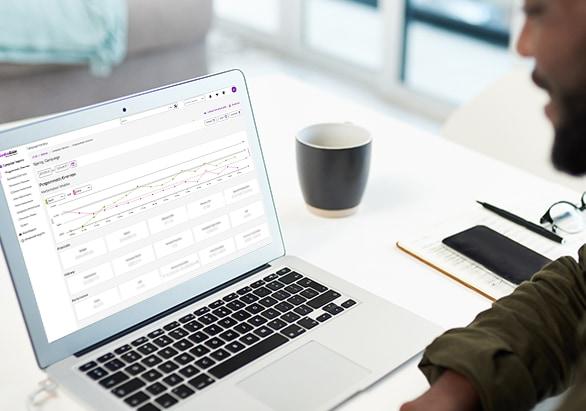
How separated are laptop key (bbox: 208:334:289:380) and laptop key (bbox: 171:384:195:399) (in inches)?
1.2

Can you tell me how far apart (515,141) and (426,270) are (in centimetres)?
61

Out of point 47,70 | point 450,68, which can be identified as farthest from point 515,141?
point 450,68

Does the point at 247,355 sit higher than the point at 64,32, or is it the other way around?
the point at 247,355

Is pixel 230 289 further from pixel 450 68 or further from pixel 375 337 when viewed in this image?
pixel 450 68

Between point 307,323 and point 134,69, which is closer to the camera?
point 307,323

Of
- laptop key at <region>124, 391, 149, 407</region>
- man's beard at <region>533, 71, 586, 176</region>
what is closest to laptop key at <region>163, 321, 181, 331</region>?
laptop key at <region>124, 391, 149, 407</region>

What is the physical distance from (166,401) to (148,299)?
0.15 m

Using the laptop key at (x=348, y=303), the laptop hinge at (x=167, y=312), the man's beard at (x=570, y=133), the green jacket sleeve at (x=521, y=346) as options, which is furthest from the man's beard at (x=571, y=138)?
the laptop hinge at (x=167, y=312)

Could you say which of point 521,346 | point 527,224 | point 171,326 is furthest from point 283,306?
point 527,224

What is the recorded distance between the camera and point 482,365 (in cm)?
74

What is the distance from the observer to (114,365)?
30.5 inches

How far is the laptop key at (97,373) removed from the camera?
0.76m

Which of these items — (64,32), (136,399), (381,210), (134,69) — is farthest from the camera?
(134,69)

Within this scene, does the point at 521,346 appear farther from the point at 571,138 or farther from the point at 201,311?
the point at 201,311
